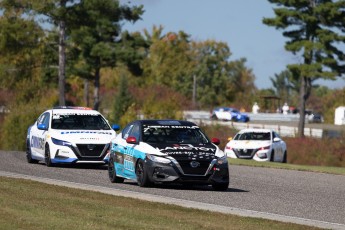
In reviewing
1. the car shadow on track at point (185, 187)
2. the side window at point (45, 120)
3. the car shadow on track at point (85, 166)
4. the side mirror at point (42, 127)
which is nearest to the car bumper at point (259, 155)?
the car shadow on track at point (85, 166)

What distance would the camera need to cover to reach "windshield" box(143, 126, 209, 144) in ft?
75.4

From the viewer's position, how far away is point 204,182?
72.6 feet

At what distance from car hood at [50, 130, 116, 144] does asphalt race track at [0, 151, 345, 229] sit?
0.75 meters

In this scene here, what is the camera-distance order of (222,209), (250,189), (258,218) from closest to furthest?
(258,218) → (222,209) → (250,189)

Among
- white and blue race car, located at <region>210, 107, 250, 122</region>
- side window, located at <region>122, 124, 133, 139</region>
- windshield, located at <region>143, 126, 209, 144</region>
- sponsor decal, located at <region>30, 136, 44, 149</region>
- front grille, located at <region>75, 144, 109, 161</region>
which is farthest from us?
white and blue race car, located at <region>210, 107, 250, 122</region>

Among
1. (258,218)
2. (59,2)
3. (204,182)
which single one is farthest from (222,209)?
(59,2)

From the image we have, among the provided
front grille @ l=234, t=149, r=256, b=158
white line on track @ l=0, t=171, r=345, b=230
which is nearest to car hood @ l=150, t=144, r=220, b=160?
white line on track @ l=0, t=171, r=345, b=230

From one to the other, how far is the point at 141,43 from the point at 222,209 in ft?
198

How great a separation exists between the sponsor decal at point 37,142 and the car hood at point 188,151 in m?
8.27

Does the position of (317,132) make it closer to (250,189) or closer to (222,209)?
(250,189)

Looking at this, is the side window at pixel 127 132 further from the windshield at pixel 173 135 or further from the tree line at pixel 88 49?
the tree line at pixel 88 49

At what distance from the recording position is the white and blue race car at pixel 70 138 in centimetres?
2852

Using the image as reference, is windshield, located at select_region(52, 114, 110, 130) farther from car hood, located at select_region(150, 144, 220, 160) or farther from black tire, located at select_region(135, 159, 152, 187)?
car hood, located at select_region(150, 144, 220, 160)

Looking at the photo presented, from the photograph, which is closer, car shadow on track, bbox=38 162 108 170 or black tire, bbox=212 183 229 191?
black tire, bbox=212 183 229 191
